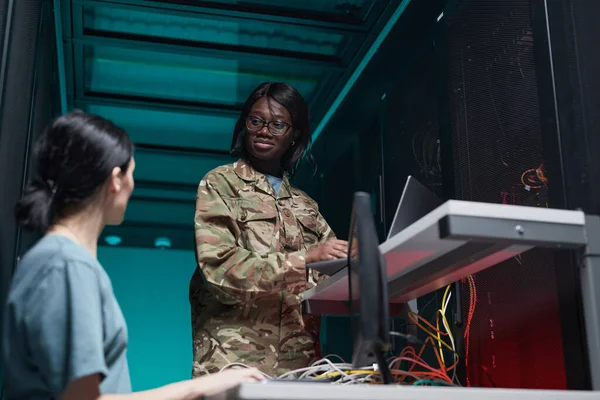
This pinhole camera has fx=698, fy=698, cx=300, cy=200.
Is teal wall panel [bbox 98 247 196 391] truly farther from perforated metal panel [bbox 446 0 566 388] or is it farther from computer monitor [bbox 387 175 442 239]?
computer monitor [bbox 387 175 442 239]

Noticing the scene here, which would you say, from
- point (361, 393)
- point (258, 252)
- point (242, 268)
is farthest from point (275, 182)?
point (361, 393)

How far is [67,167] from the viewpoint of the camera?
1.26 meters

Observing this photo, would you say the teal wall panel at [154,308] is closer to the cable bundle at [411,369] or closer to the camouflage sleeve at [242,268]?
the cable bundle at [411,369]

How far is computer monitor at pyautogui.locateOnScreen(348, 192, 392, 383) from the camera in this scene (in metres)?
1.24

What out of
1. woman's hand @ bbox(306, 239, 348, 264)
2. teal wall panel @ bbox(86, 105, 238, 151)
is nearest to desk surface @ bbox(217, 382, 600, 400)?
woman's hand @ bbox(306, 239, 348, 264)

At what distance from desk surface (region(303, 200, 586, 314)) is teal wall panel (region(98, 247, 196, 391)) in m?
4.11

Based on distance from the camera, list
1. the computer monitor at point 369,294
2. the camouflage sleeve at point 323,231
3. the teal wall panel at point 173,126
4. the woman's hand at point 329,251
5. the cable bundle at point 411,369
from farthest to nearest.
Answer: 1. the teal wall panel at point 173,126
2. the camouflage sleeve at point 323,231
3. the woman's hand at point 329,251
4. the cable bundle at point 411,369
5. the computer monitor at point 369,294

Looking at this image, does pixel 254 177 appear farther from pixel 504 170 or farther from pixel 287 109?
pixel 504 170

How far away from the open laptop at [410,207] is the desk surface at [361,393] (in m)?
0.47

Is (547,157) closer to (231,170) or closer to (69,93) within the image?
(231,170)

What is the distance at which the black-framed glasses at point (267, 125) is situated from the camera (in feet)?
7.83

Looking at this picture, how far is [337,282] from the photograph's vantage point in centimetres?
184

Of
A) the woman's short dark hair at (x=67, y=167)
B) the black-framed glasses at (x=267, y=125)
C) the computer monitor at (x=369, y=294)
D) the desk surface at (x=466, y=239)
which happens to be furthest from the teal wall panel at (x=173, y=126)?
the computer monitor at (x=369, y=294)

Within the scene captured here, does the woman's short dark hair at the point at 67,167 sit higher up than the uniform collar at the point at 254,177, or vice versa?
the uniform collar at the point at 254,177
